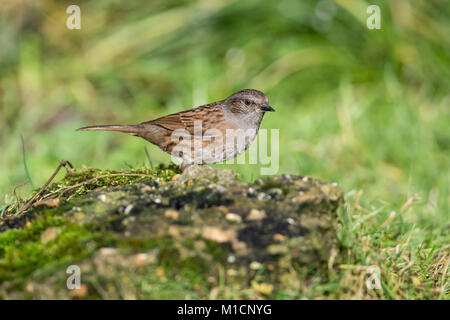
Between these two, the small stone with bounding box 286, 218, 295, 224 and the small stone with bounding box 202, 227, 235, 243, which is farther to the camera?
the small stone with bounding box 286, 218, 295, 224

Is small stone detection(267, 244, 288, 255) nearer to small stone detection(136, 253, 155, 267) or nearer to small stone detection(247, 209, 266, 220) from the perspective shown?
small stone detection(247, 209, 266, 220)

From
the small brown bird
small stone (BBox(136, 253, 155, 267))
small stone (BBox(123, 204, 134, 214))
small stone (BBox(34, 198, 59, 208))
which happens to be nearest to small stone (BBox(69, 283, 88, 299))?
small stone (BBox(136, 253, 155, 267))

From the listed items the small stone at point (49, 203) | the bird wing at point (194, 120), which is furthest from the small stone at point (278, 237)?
the bird wing at point (194, 120)

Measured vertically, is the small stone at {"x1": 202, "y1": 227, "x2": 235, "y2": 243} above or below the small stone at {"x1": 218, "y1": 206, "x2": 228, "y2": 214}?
below

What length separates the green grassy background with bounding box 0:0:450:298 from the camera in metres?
6.94

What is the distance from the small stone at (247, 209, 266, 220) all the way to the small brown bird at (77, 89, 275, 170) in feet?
4.18

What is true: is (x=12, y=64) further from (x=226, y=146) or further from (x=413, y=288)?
(x=413, y=288)

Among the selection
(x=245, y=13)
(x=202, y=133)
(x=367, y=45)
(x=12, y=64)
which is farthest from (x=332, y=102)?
(x=12, y=64)

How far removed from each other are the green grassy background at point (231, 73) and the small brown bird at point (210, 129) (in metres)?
2.06

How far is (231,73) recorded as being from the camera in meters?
7.97

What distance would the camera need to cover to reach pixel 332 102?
25.3ft

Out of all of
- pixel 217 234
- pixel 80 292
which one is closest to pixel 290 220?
pixel 217 234

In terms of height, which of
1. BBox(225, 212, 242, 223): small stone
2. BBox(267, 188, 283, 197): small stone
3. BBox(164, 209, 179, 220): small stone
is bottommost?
BBox(225, 212, 242, 223): small stone

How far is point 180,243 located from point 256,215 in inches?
17.1
